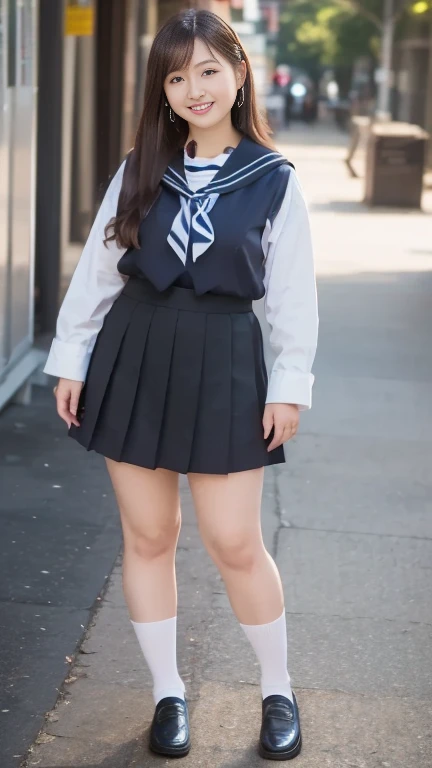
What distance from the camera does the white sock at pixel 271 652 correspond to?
327cm

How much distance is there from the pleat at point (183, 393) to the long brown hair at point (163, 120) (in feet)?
0.78

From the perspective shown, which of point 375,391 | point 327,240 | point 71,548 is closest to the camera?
point 71,548

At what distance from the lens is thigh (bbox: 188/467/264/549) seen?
3.10 m

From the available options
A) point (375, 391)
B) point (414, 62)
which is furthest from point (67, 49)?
point (414, 62)

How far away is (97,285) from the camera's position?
125 inches

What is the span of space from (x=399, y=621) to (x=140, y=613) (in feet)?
4.16

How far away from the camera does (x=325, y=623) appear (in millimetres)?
4203

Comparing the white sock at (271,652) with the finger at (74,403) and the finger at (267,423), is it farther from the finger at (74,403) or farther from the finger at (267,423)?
the finger at (74,403)

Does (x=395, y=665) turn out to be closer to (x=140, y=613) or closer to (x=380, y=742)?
(x=380, y=742)

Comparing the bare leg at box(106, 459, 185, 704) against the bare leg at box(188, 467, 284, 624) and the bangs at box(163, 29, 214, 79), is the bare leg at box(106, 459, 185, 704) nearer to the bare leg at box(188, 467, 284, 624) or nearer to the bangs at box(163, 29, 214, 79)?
the bare leg at box(188, 467, 284, 624)

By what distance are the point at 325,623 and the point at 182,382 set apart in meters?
1.45

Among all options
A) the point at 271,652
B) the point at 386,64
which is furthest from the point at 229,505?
the point at 386,64

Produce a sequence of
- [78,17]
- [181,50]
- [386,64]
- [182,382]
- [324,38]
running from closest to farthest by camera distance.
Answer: [181,50] < [182,382] < [78,17] < [386,64] < [324,38]

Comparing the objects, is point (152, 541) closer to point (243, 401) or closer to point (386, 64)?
point (243, 401)
